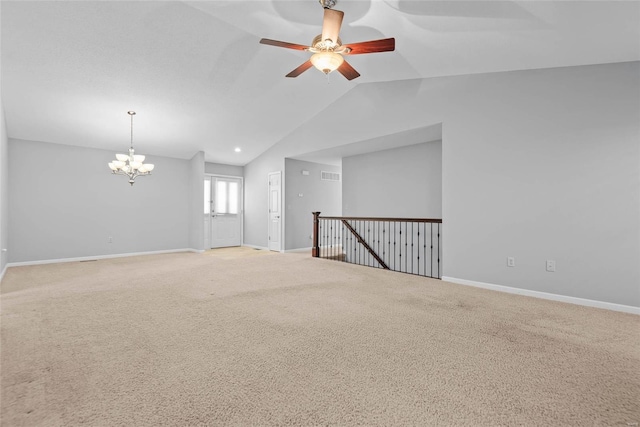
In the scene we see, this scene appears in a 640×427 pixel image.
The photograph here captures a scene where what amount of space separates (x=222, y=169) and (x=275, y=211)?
2.30 metres

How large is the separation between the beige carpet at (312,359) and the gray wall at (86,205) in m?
2.86

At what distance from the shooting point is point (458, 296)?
12.1 ft

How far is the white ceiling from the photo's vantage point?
2.83 metres

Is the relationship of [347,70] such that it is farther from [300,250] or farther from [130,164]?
[300,250]

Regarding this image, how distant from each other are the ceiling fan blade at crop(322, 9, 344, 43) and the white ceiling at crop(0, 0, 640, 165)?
0.62 meters

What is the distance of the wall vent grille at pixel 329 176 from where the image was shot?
8969 mm

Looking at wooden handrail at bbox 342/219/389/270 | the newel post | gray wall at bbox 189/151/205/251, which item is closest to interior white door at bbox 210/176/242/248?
gray wall at bbox 189/151/205/251

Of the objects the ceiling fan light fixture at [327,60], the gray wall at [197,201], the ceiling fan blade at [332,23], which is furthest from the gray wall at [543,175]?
the gray wall at [197,201]

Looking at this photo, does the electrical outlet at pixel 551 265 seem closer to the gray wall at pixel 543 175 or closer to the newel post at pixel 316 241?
the gray wall at pixel 543 175

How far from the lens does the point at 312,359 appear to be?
2082mm

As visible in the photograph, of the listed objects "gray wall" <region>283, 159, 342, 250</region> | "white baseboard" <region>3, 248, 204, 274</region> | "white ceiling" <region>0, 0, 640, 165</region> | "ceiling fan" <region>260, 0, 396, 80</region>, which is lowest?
"white baseboard" <region>3, 248, 204, 274</region>

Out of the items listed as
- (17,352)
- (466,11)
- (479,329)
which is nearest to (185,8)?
(466,11)

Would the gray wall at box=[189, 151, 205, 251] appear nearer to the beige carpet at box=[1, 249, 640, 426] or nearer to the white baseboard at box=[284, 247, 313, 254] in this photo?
the white baseboard at box=[284, 247, 313, 254]

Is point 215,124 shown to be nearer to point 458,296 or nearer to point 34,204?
point 34,204
